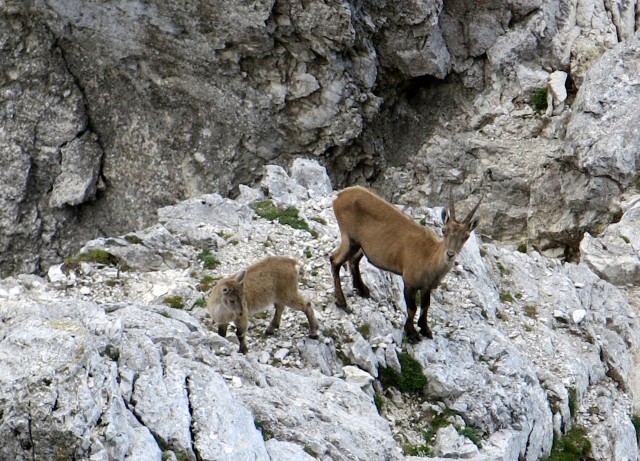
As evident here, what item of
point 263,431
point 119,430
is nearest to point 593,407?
point 263,431

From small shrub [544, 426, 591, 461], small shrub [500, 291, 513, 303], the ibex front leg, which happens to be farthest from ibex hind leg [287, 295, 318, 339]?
small shrub [500, 291, 513, 303]

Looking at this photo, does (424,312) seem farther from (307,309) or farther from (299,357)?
(299,357)

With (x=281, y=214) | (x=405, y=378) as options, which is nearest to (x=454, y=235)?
(x=405, y=378)

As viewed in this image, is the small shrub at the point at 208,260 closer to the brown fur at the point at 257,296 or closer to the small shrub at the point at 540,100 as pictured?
the brown fur at the point at 257,296

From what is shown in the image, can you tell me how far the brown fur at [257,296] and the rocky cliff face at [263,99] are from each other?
15.3 m

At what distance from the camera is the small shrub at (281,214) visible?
1652 cm

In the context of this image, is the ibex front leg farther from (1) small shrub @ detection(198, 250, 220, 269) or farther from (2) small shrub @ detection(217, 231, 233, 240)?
(2) small shrub @ detection(217, 231, 233, 240)

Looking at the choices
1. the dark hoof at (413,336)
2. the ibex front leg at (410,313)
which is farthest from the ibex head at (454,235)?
the dark hoof at (413,336)

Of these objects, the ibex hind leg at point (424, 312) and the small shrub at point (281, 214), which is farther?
the small shrub at point (281, 214)

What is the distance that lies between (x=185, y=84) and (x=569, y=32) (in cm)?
1250

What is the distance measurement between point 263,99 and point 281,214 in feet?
40.0

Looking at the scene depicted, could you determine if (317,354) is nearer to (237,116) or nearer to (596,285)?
(596,285)

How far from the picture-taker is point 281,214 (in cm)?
1695

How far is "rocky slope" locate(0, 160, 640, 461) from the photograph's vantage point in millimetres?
8406
